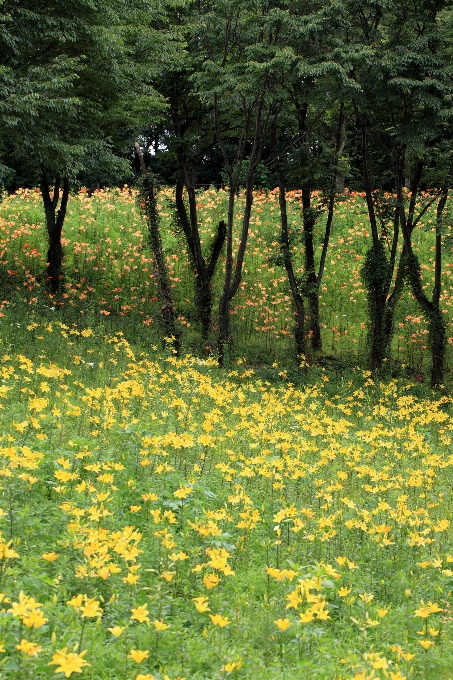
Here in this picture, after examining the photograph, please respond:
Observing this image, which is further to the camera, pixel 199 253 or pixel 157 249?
pixel 199 253

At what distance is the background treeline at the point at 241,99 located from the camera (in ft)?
38.3

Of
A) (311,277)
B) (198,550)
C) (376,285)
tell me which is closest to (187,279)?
(311,277)

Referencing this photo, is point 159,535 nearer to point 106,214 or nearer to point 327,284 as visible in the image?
point 327,284

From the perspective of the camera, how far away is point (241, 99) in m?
14.3

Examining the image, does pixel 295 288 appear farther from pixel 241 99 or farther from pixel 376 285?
pixel 241 99

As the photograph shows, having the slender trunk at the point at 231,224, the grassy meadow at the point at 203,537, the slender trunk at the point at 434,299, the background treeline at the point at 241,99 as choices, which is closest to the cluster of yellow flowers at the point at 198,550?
the grassy meadow at the point at 203,537

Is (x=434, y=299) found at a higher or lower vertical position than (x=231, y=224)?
lower

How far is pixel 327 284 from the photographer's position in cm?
2103

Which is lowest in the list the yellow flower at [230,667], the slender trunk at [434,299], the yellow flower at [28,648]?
the yellow flower at [230,667]

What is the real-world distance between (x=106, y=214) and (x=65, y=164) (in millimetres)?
11510

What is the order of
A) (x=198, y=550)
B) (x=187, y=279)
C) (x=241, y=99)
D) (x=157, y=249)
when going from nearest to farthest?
(x=198, y=550), (x=241, y=99), (x=157, y=249), (x=187, y=279)

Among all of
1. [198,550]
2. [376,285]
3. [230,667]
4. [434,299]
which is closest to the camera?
[230,667]

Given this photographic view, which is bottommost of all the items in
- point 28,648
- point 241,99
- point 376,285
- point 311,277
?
point 28,648

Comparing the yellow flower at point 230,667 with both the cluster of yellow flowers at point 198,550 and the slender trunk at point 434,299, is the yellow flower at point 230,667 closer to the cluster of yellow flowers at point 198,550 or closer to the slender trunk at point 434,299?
the cluster of yellow flowers at point 198,550
